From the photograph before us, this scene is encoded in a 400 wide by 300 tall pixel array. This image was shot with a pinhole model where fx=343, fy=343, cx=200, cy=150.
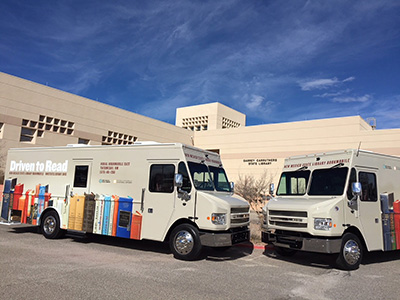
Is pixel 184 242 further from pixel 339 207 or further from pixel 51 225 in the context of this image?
pixel 51 225

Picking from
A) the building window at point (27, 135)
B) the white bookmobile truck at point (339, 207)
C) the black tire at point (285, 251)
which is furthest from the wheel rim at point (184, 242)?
the building window at point (27, 135)

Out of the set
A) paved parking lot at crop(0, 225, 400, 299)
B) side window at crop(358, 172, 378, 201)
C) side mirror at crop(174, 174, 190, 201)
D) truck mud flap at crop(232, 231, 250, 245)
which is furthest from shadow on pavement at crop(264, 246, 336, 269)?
side mirror at crop(174, 174, 190, 201)

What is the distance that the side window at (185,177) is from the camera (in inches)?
346

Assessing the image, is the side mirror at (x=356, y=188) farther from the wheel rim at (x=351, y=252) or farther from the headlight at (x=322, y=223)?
the wheel rim at (x=351, y=252)

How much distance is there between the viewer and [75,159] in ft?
35.8

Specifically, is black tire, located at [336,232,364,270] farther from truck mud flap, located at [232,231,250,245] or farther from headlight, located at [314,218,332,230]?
truck mud flap, located at [232,231,250,245]

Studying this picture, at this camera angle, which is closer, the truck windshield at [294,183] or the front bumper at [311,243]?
the front bumper at [311,243]

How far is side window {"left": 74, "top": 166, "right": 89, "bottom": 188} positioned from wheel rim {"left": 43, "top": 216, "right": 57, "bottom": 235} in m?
1.38

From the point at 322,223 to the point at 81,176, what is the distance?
713 cm

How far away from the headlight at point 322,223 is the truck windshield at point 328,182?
3.01ft

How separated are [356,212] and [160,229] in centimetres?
490

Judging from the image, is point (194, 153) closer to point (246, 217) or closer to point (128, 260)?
point (246, 217)

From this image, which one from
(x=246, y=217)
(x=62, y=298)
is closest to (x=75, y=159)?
(x=246, y=217)

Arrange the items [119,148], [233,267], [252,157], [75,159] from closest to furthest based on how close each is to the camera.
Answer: [233,267], [119,148], [75,159], [252,157]
